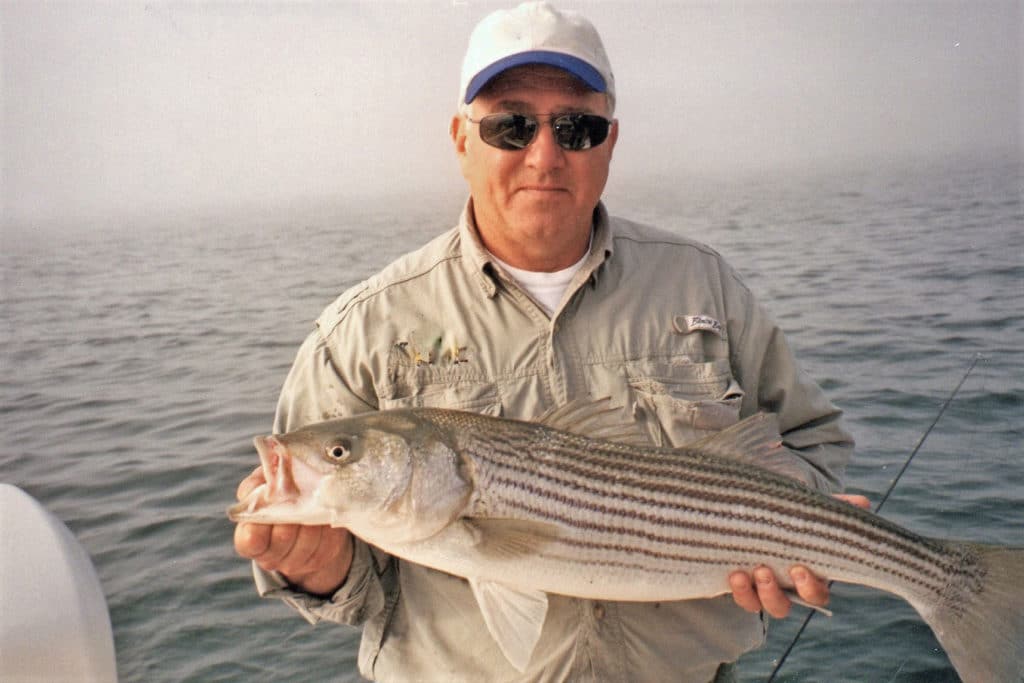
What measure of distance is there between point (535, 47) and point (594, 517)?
5.85 feet

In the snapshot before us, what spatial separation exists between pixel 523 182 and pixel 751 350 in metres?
1.13

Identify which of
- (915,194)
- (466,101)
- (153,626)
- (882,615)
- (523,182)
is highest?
(466,101)

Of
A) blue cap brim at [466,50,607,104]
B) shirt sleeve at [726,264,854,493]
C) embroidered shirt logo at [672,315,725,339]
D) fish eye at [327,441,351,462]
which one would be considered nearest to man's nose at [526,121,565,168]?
blue cap brim at [466,50,607,104]

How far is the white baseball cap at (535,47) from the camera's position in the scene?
3357mm

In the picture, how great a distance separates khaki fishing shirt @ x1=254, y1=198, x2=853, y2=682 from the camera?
10.1 feet

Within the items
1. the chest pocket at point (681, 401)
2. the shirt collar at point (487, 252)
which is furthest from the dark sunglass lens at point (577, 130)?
the chest pocket at point (681, 401)

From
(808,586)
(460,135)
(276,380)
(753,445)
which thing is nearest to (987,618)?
(808,586)

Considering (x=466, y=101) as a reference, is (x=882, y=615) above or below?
below

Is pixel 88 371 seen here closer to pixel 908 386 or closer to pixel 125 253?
pixel 125 253

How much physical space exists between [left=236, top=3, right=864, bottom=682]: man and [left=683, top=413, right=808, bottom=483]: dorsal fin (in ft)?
0.29

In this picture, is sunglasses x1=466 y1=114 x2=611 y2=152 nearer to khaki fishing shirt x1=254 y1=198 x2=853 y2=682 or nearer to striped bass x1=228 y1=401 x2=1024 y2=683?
khaki fishing shirt x1=254 y1=198 x2=853 y2=682

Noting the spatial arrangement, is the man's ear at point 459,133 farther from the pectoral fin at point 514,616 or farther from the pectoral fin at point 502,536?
the pectoral fin at point 514,616

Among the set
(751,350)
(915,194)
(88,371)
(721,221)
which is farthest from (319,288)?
(915,194)

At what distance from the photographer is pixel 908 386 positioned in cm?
805
